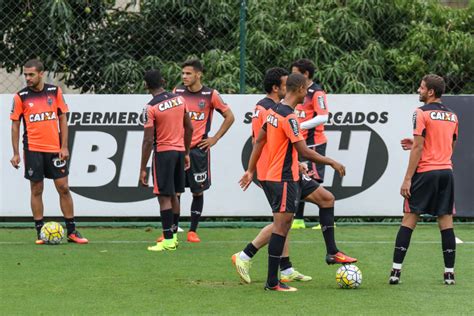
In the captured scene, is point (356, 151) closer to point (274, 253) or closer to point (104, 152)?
point (104, 152)

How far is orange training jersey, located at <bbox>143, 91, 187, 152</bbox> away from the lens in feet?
40.8

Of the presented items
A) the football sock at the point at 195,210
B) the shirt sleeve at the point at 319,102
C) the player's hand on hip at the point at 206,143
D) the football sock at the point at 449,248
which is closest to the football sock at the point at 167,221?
the football sock at the point at 195,210

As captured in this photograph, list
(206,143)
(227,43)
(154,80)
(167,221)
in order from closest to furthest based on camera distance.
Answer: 1. (154,80)
2. (167,221)
3. (206,143)
4. (227,43)

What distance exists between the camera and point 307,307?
29.0 ft

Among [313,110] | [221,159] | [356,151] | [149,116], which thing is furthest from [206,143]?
[356,151]

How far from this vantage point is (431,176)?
1004 centimetres

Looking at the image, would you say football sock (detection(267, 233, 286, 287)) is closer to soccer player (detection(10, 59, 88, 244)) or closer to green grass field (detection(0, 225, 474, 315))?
green grass field (detection(0, 225, 474, 315))

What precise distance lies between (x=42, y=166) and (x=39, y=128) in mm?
446

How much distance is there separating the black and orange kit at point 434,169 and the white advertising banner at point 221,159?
5.04 metres

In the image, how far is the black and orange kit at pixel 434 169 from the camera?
10.0m

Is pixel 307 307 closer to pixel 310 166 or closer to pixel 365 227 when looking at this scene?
pixel 310 166

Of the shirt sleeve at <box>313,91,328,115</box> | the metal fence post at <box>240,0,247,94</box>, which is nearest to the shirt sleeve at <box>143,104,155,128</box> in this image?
the shirt sleeve at <box>313,91,328,115</box>

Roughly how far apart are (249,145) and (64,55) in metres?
2.94

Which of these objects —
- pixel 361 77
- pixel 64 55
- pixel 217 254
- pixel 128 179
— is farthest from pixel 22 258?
pixel 361 77
